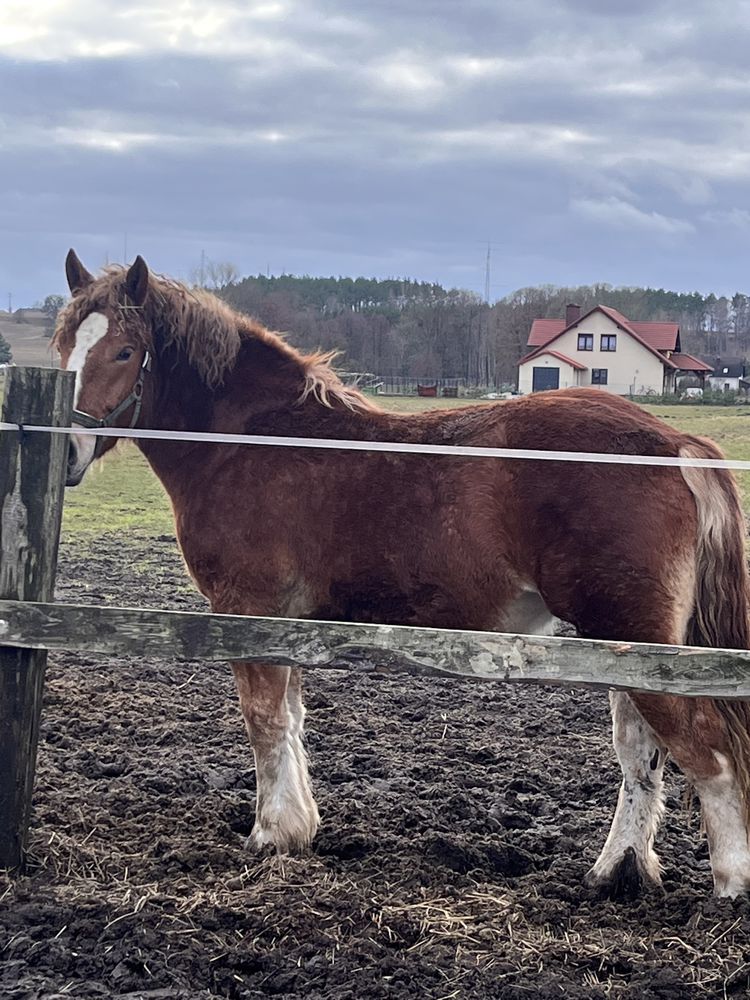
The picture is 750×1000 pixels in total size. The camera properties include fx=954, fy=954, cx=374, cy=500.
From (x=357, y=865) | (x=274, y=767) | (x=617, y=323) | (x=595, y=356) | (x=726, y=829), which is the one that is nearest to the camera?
(x=726, y=829)

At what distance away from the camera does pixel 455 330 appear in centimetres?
5409

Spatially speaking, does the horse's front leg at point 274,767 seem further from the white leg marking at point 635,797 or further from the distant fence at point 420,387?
the distant fence at point 420,387

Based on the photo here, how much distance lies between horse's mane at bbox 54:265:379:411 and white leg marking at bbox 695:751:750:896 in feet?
7.13

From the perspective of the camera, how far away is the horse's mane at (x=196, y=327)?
4277mm

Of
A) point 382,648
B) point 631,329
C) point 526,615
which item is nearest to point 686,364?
point 631,329

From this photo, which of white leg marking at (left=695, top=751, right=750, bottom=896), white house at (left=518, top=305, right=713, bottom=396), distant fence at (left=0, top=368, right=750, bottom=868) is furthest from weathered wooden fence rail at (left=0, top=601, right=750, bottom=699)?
white house at (left=518, top=305, right=713, bottom=396)

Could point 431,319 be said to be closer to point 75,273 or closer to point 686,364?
point 686,364

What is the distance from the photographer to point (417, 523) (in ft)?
12.8

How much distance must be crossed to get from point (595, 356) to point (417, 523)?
49849 millimetres

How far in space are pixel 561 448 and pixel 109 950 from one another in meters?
2.39

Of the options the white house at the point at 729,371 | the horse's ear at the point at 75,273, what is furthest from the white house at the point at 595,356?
the horse's ear at the point at 75,273

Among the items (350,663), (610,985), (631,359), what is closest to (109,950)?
(350,663)

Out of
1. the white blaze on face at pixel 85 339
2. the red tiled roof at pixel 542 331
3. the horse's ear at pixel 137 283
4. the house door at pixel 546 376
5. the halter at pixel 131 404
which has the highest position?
the red tiled roof at pixel 542 331

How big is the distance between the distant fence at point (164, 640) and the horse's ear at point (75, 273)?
3.78 feet
